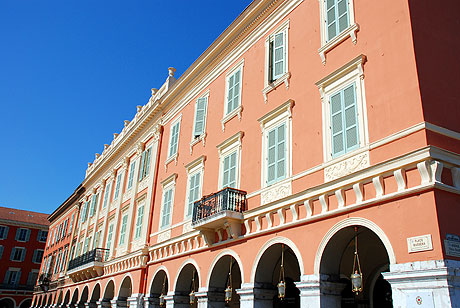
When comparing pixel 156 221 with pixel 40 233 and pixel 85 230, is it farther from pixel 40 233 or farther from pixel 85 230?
pixel 40 233

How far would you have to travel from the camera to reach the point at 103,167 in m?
31.3

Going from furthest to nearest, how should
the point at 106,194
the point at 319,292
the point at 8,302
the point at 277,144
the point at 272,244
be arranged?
the point at 8,302 < the point at 106,194 < the point at 277,144 < the point at 272,244 < the point at 319,292

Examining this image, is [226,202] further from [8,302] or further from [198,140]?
[8,302]

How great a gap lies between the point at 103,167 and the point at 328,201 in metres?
24.5

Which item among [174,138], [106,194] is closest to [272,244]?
[174,138]

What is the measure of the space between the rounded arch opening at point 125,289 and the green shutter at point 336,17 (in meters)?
15.9

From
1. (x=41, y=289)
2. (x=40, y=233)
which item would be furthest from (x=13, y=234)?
(x=41, y=289)

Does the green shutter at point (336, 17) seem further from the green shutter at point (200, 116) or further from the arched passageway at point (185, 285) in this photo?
the arched passageway at point (185, 285)

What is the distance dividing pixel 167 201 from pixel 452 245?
44.6ft

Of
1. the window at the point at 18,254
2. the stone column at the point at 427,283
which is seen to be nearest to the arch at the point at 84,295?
the stone column at the point at 427,283

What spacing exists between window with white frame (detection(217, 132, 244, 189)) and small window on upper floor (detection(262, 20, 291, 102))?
209 cm

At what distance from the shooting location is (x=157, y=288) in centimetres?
1844

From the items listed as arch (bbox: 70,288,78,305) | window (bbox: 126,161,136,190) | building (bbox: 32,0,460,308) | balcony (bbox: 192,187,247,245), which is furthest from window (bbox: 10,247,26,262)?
balcony (bbox: 192,187,247,245)

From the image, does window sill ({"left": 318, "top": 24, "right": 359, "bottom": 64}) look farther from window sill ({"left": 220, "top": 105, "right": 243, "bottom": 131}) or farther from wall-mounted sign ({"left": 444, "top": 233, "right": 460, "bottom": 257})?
wall-mounted sign ({"left": 444, "top": 233, "right": 460, "bottom": 257})
